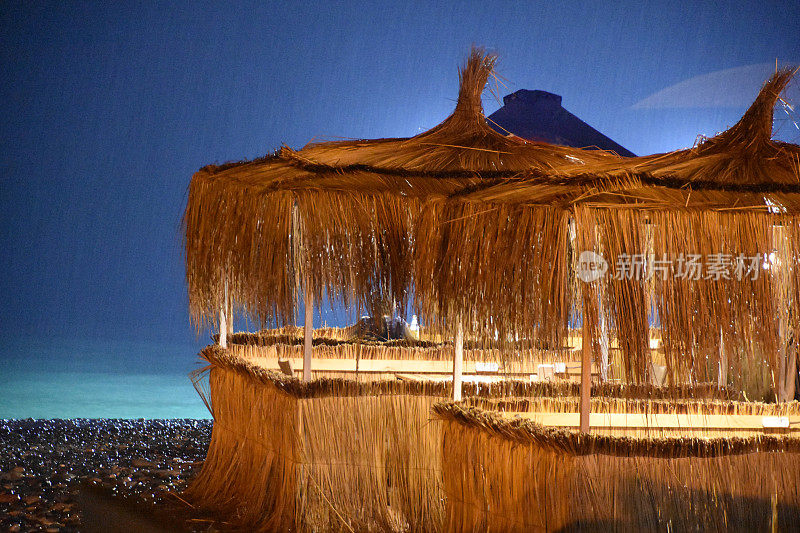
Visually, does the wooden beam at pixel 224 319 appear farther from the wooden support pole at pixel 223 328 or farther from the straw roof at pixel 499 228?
the straw roof at pixel 499 228

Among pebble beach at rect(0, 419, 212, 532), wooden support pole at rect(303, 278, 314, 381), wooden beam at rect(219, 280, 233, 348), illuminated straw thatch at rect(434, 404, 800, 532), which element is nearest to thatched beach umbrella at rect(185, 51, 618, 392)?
wooden beam at rect(219, 280, 233, 348)

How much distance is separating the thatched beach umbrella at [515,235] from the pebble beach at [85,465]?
1.20 m

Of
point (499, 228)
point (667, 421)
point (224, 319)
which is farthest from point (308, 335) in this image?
point (667, 421)

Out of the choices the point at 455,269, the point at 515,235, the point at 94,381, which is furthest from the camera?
the point at 94,381

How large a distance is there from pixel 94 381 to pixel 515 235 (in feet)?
41.4

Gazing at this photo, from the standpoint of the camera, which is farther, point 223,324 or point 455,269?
point 223,324

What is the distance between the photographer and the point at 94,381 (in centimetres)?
1430

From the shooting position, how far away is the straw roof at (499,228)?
9.71ft

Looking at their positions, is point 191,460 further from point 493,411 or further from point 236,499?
point 493,411

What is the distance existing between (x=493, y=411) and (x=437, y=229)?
79 centimetres

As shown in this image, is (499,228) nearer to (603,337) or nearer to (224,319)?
(603,337)

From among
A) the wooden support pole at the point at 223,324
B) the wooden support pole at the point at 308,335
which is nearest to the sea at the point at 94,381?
the wooden support pole at the point at 223,324

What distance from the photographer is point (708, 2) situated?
1501cm

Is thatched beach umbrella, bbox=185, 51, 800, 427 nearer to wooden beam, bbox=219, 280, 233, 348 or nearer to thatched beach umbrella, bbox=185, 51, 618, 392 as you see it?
thatched beach umbrella, bbox=185, 51, 618, 392
